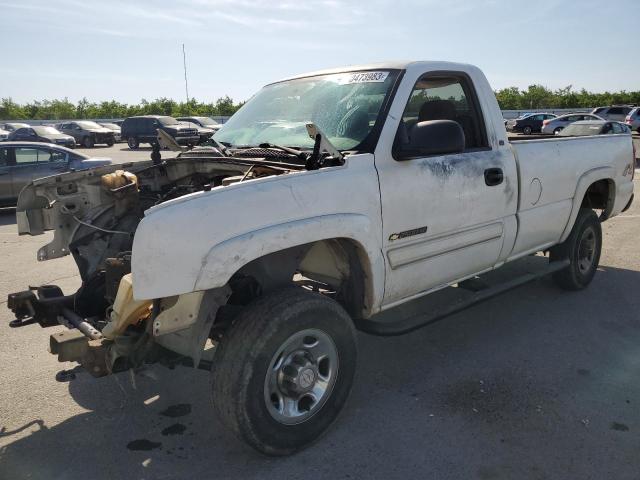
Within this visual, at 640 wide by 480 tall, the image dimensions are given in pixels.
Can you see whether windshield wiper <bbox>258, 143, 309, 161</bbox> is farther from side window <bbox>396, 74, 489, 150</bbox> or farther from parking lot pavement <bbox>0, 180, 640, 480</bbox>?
parking lot pavement <bbox>0, 180, 640, 480</bbox>

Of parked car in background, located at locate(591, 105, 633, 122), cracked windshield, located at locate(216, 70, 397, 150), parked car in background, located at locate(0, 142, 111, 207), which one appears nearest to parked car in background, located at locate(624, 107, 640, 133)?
parked car in background, located at locate(591, 105, 633, 122)

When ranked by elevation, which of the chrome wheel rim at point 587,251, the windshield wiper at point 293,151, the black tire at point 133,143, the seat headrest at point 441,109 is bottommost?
the chrome wheel rim at point 587,251

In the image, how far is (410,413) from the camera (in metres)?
3.44

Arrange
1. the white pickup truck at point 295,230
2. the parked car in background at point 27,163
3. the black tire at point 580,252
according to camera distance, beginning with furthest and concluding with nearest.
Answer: the parked car in background at point 27,163, the black tire at point 580,252, the white pickup truck at point 295,230

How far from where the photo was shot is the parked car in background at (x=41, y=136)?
26.4m

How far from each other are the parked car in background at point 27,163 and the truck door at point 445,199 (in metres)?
9.84

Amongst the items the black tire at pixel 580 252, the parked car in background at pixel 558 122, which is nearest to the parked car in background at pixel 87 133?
the parked car in background at pixel 558 122

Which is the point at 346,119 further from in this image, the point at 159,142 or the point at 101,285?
the point at 101,285

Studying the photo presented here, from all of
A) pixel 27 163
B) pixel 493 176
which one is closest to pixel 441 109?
pixel 493 176

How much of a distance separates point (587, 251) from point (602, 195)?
0.61m

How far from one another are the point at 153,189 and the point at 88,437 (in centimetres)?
188

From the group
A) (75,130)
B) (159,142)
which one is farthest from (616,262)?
(75,130)

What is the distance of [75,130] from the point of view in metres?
32.6

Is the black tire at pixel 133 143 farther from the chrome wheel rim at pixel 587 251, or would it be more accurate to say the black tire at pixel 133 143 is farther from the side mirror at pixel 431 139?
the side mirror at pixel 431 139
